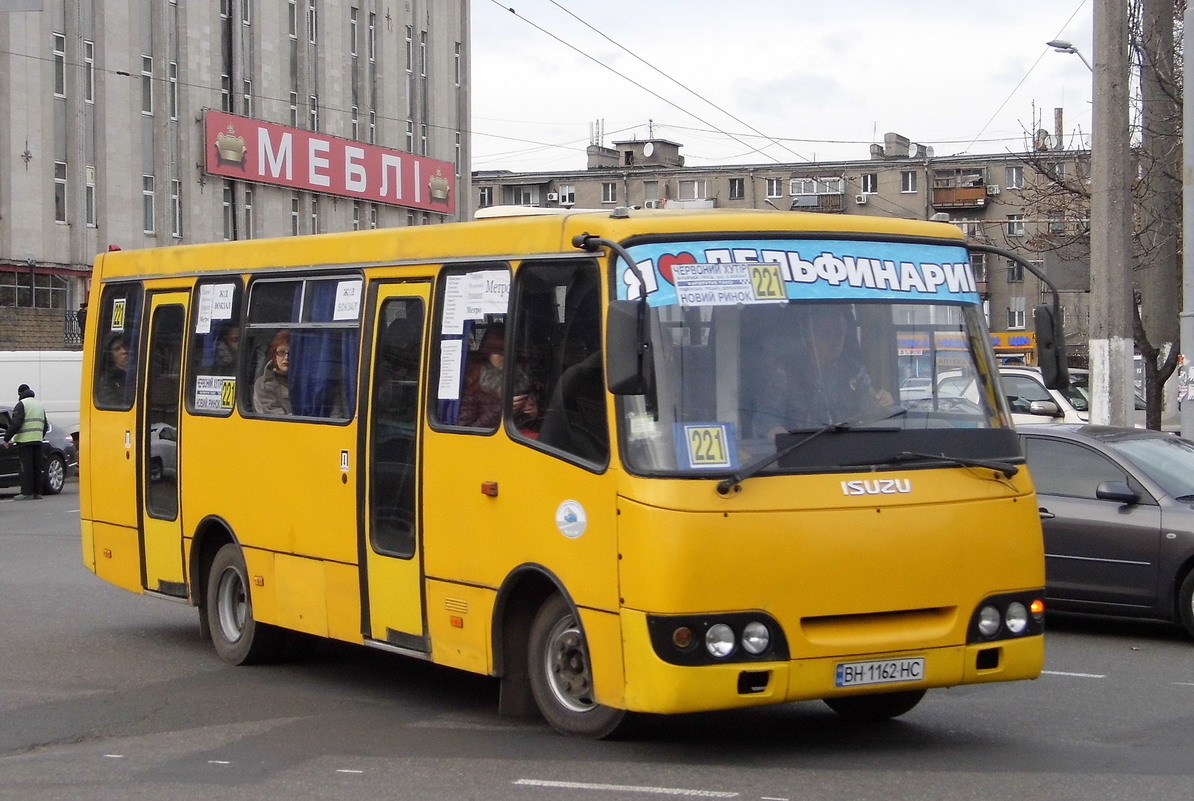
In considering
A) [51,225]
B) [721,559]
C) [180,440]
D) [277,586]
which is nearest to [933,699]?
[721,559]

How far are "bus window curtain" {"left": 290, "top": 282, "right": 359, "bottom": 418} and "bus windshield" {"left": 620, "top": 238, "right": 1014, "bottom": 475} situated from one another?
8.83 feet

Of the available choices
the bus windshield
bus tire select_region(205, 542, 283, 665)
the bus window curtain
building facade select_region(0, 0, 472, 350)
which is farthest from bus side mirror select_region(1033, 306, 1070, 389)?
building facade select_region(0, 0, 472, 350)

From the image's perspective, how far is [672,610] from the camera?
7.21 meters

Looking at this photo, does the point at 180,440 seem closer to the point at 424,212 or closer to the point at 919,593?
the point at 919,593

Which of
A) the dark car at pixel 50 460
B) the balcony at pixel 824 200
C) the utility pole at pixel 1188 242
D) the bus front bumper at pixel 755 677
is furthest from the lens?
the balcony at pixel 824 200

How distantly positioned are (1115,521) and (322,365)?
19.2 ft

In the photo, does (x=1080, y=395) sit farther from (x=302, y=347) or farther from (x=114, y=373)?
(x=302, y=347)

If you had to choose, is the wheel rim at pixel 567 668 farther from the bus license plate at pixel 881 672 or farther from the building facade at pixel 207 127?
the building facade at pixel 207 127

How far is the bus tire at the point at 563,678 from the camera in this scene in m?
7.96

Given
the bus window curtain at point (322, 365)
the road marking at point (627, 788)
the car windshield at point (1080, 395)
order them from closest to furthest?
the road marking at point (627, 788) → the bus window curtain at point (322, 365) → the car windshield at point (1080, 395)

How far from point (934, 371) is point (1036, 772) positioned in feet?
6.13

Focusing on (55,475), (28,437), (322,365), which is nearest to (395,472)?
(322,365)

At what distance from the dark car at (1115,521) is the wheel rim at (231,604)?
18.1 ft

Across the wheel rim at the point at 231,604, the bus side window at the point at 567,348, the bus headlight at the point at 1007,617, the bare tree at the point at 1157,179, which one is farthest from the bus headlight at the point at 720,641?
the bare tree at the point at 1157,179
